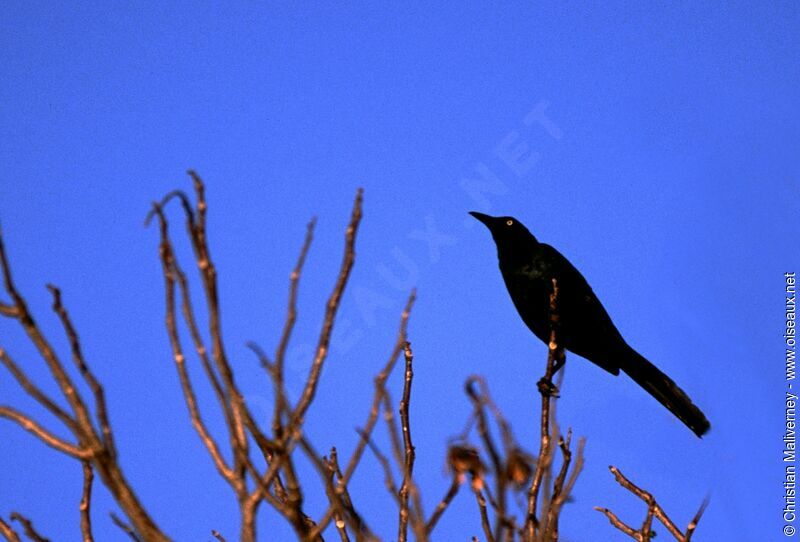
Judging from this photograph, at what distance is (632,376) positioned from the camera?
5.93 metres

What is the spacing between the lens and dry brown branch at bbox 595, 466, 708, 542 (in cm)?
256

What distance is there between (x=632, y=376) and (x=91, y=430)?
4919mm

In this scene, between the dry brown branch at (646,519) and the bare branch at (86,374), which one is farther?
the dry brown branch at (646,519)

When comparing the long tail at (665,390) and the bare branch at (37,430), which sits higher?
the long tail at (665,390)

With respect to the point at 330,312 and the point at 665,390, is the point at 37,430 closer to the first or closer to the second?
the point at 330,312

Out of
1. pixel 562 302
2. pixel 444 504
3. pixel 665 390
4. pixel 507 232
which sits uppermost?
pixel 507 232

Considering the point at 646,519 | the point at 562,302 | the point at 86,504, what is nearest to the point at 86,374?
the point at 86,504

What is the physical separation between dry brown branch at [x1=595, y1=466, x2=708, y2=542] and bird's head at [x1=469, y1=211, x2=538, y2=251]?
3350 mm

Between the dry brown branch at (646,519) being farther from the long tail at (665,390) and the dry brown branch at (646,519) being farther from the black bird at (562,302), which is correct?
the black bird at (562,302)

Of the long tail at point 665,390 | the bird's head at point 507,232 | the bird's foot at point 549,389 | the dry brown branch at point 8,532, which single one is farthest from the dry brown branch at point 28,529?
the bird's head at point 507,232

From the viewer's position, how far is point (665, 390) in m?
5.48

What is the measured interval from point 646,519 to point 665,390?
302 cm

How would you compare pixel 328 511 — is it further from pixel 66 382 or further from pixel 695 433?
pixel 695 433

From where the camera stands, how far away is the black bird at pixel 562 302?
6.09 m
